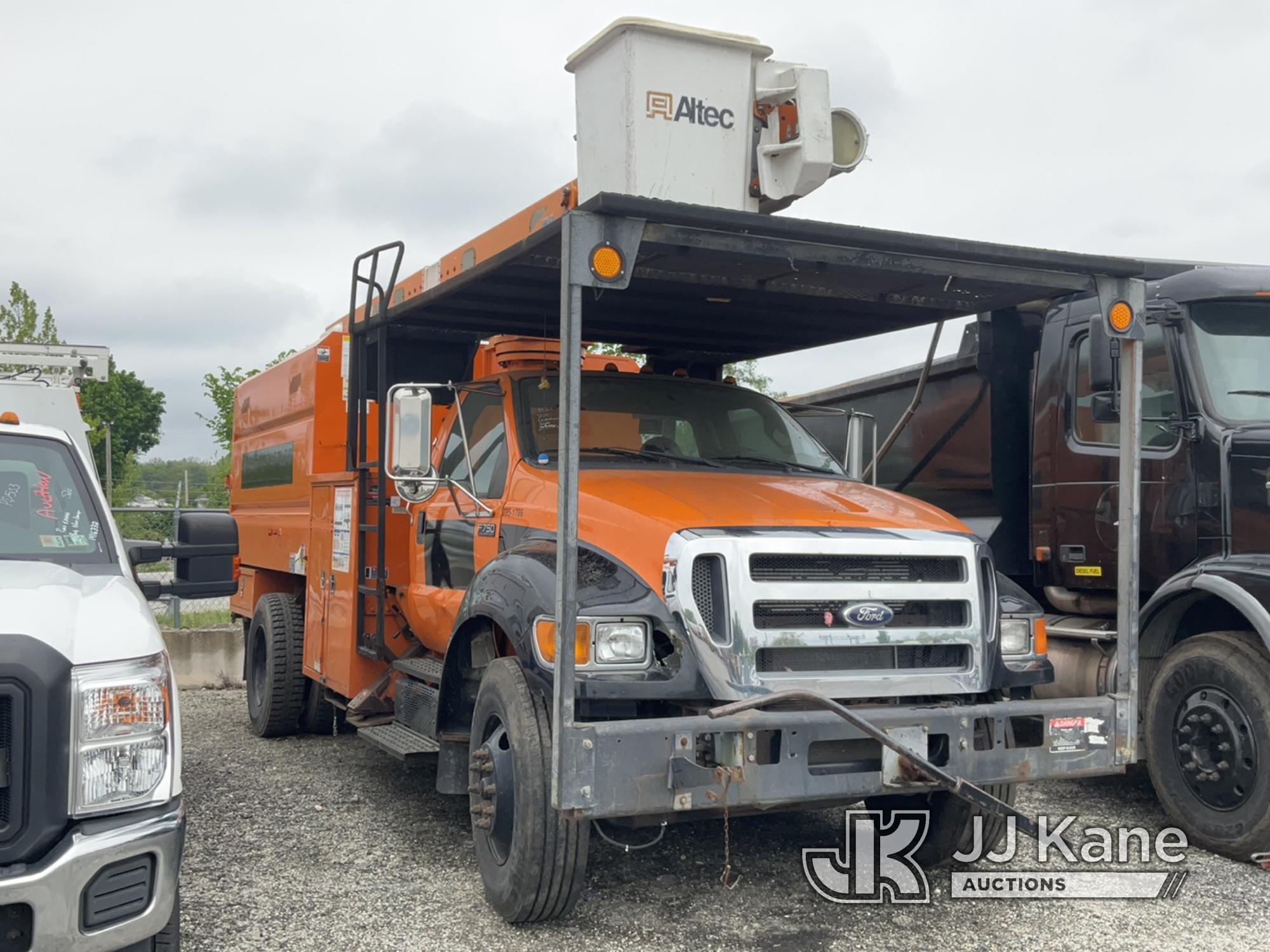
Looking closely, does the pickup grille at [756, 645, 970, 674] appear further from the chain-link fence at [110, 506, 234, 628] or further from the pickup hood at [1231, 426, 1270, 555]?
the chain-link fence at [110, 506, 234, 628]

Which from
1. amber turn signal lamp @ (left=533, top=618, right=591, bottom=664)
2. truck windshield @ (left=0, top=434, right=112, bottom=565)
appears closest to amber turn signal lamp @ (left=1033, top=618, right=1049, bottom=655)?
amber turn signal lamp @ (left=533, top=618, right=591, bottom=664)

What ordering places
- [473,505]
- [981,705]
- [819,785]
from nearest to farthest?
1. [819,785]
2. [981,705]
3. [473,505]

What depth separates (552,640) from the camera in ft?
13.7

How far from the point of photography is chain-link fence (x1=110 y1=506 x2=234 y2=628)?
448 inches

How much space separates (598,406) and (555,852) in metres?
2.22

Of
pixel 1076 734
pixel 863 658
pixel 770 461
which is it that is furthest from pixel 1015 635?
pixel 770 461

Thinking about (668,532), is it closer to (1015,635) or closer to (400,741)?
(1015,635)

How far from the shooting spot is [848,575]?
429cm

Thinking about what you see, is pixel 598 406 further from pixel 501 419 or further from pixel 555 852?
pixel 555 852

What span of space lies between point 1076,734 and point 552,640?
6.53ft

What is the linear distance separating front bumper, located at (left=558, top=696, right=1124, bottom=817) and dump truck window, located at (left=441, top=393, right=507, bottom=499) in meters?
1.87

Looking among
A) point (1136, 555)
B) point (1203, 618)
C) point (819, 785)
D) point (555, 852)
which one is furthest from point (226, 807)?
point (1203, 618)

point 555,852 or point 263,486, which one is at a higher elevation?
point 263,486

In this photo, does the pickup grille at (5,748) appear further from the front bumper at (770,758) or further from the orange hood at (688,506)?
the orange hood at (688,506)
